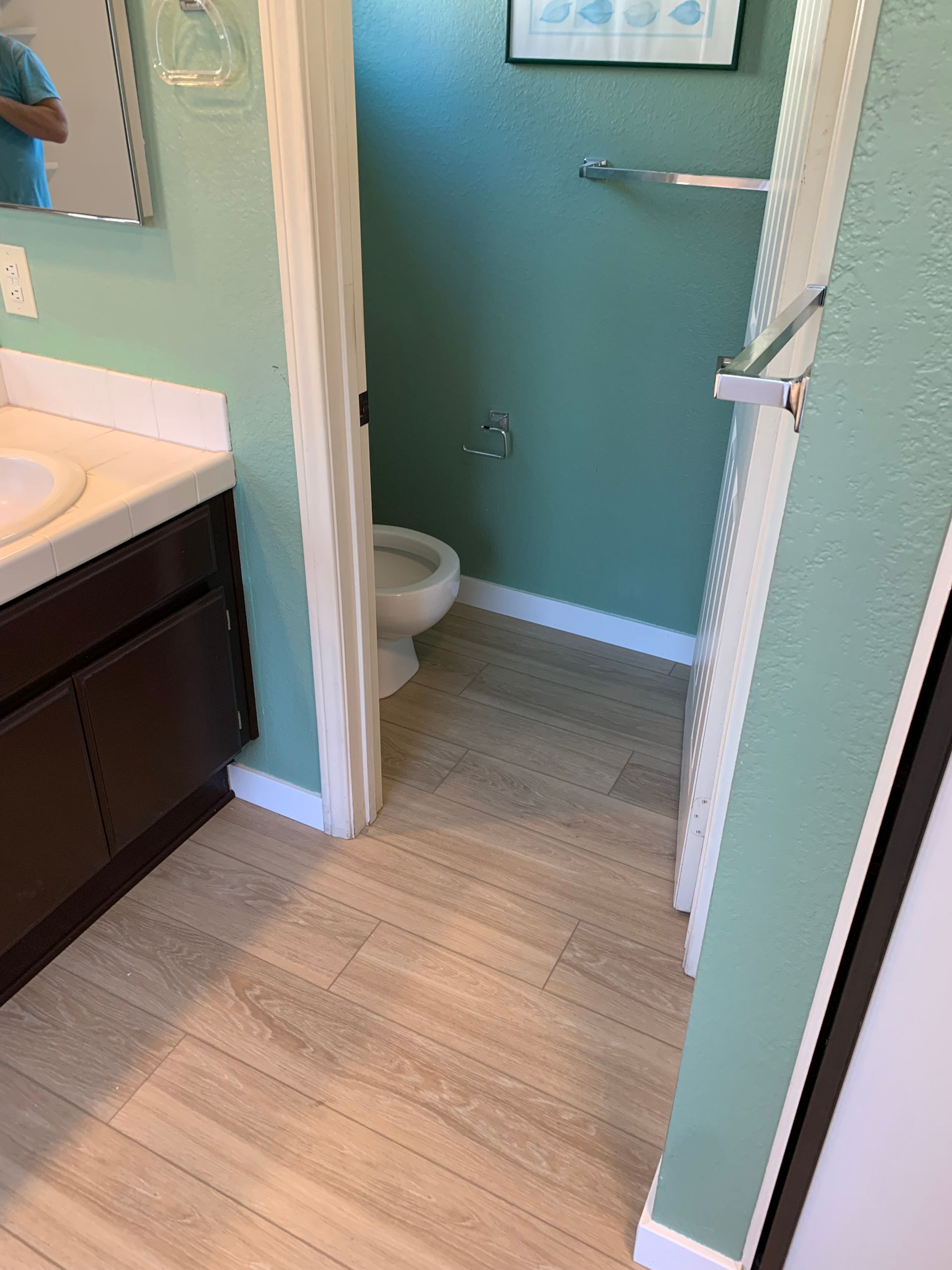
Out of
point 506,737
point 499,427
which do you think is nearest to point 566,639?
point 506,737

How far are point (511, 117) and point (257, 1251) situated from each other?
2388 millimetres

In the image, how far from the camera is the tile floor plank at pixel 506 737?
2.30 m

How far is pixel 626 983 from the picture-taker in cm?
177

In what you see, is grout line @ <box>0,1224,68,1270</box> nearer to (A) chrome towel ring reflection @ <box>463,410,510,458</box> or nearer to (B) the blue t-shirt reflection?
(B) the blue t-shirt reflection

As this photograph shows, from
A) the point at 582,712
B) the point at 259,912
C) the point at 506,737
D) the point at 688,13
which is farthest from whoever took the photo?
the point at 582,712

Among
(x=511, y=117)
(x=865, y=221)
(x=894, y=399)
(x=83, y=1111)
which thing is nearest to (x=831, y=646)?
(x=894, y=399)

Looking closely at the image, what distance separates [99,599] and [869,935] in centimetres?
124

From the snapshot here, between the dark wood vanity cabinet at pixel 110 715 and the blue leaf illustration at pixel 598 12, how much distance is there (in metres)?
1.37

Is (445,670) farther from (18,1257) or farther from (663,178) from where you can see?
Result: (18,1257)

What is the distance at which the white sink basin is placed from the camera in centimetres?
156

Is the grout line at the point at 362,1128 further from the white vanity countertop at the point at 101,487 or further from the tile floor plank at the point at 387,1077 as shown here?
the white vanity countertop at the point at 101,487

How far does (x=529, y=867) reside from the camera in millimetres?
2023

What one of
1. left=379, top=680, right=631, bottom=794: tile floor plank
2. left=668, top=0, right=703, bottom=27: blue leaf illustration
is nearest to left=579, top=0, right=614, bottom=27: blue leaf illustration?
left=668, top=0, right=703, bottom=27: blue leaf illustration

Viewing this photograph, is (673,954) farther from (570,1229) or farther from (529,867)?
(570,1229)
